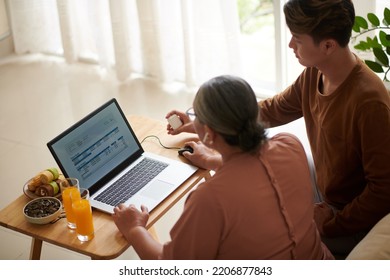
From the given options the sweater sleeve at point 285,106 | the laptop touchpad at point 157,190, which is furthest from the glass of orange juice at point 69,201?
the sweater sleeve at point 285,106

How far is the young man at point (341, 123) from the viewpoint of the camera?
2068 mm

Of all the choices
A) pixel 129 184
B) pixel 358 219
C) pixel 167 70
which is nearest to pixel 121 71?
pixel 167 70

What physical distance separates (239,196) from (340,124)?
0.58m

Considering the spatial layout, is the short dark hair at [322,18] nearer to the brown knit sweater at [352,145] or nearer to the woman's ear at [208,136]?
the brown knit sweater at [352,145]

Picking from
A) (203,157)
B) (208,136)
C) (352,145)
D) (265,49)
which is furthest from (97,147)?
(265,49)

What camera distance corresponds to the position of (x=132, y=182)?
2.30 metres

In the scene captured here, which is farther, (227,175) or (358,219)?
(358,219)

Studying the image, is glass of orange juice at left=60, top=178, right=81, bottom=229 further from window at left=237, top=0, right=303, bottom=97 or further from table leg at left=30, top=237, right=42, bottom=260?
window at left=237, top=0, right=303, bottom=97

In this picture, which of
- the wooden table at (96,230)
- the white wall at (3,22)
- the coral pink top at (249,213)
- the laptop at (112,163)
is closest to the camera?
the coral pink top at (249,213)

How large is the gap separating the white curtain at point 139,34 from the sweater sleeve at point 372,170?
5.68 ft
